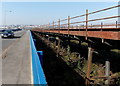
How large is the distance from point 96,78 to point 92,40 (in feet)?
7.13

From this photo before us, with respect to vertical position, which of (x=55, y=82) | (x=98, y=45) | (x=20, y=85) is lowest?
(x=55, y=82)

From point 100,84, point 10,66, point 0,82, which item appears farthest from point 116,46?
point 10,66

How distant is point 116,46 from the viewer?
926 cm

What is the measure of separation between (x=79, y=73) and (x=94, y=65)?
7.46ft

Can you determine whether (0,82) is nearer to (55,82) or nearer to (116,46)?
(55,82)

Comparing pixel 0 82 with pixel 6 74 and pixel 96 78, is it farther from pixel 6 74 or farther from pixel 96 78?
pixel 96 78

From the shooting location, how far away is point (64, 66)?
1597 centimetres

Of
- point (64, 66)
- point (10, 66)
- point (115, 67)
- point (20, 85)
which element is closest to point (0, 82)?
point (20, 85)

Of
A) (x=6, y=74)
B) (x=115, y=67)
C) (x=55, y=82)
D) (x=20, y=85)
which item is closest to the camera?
(x=20, y=85)

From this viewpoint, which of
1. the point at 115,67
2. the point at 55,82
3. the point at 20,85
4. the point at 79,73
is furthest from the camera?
the point at 115,67

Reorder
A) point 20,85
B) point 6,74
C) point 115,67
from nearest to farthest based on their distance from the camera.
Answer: point 20,85
point 6,74
point 115,67

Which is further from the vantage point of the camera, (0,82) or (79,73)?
(79,73)

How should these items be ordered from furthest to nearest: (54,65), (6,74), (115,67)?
(54,65)
(115,67)
(6,74)

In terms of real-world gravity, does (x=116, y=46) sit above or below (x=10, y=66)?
above
